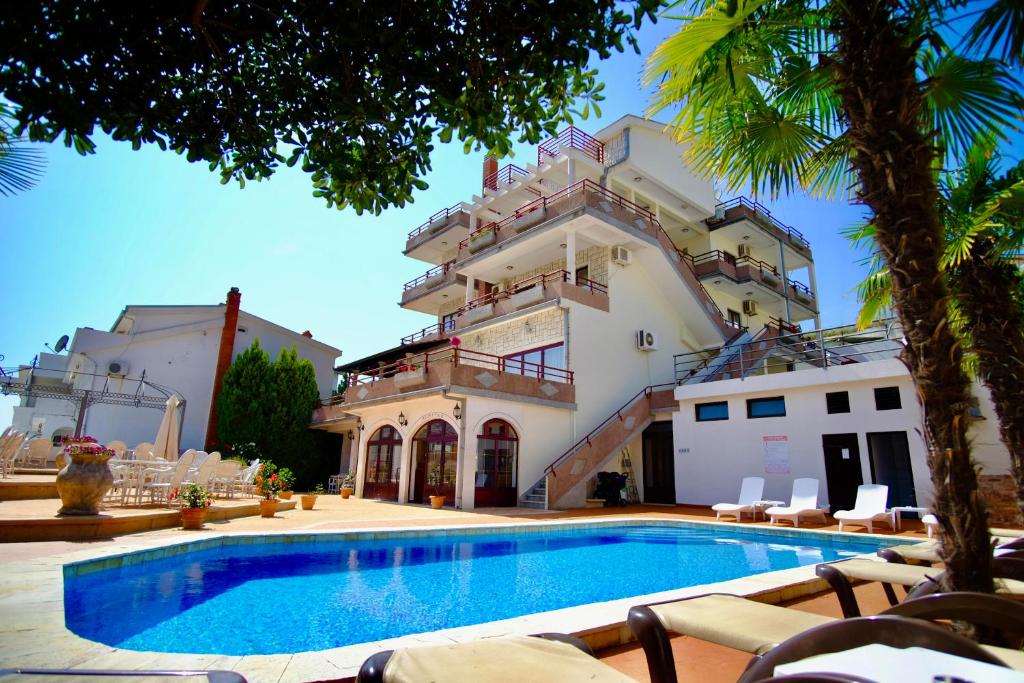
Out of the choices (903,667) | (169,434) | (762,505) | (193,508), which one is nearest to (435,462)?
(169,434)

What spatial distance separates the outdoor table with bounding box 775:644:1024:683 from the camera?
1406 millimetres

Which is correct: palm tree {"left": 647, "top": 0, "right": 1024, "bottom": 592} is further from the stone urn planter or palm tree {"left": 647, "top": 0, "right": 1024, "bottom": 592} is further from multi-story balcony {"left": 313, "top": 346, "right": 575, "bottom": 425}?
multi-story balcony {"left": 313, "top": 346, "right": 575, "bottom": 425}

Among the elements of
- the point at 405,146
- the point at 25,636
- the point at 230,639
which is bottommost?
the point at 230,639

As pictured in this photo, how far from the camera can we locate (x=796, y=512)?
11.3 meters

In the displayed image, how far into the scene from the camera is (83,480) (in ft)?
24.5

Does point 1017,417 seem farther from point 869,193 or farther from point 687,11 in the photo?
point 687,11

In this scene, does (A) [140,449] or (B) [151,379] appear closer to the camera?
(A) [140,449]

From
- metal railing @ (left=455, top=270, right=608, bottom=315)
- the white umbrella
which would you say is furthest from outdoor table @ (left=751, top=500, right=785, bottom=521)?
the white umbrella

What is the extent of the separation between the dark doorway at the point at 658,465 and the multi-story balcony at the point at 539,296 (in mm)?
4567

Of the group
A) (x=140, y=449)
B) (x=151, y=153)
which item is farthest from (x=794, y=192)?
(x=140, y=449)

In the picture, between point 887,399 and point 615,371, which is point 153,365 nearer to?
point 615,371

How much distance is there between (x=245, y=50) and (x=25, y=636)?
3.73 meters

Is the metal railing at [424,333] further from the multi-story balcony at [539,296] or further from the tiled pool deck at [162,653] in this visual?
the tiled pool deck at [162,653]

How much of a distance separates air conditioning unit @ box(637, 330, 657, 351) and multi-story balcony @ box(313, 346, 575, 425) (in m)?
3.76
